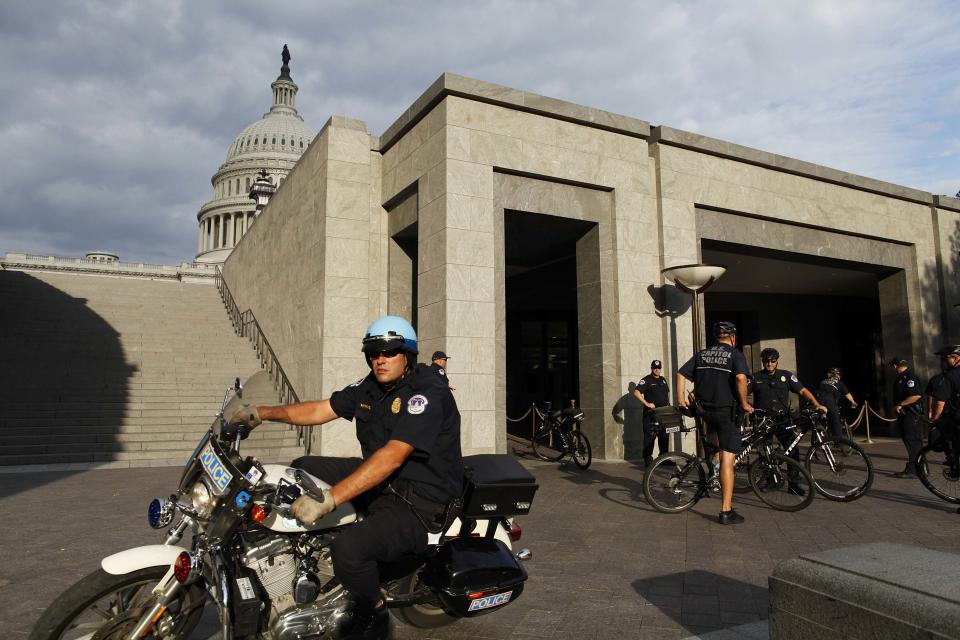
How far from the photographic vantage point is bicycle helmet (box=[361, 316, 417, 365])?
3104 mm

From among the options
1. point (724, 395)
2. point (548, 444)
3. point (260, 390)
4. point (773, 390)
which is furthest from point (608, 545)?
point (260, 390)

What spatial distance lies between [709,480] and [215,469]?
5342 mm

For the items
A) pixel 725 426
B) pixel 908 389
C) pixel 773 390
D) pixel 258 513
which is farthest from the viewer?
pixel 908 389

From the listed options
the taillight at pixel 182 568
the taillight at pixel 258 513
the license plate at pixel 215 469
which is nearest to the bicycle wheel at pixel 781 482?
the taillight at pixel 258 513

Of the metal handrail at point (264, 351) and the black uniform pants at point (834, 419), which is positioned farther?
the metal handrail at point (264, 351)

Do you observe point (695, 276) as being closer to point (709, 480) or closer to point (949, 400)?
point (949, 400)

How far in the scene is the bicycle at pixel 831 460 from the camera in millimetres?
7051

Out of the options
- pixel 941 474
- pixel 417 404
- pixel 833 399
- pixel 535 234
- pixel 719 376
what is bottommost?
pixel 941 474

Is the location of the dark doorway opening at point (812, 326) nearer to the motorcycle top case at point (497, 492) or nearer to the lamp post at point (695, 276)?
the lamp post at point (695, 276)

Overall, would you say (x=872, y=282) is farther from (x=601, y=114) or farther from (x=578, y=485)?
(x=578, y=485)

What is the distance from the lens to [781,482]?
666 cm

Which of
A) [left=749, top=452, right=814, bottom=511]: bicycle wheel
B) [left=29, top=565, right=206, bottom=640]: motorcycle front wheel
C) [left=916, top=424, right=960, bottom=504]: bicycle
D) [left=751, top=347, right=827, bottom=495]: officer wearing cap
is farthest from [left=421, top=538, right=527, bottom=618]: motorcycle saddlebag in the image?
[left=916, top=424, right=960, bottom=504]: bicycle

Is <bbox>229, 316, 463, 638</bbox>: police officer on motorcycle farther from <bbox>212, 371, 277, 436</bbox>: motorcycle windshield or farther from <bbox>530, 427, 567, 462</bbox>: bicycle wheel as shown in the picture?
<bbox>212, 371, 277, 436</bbox>: motorcycle windshield

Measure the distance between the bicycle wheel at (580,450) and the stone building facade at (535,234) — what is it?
873 millimetres
